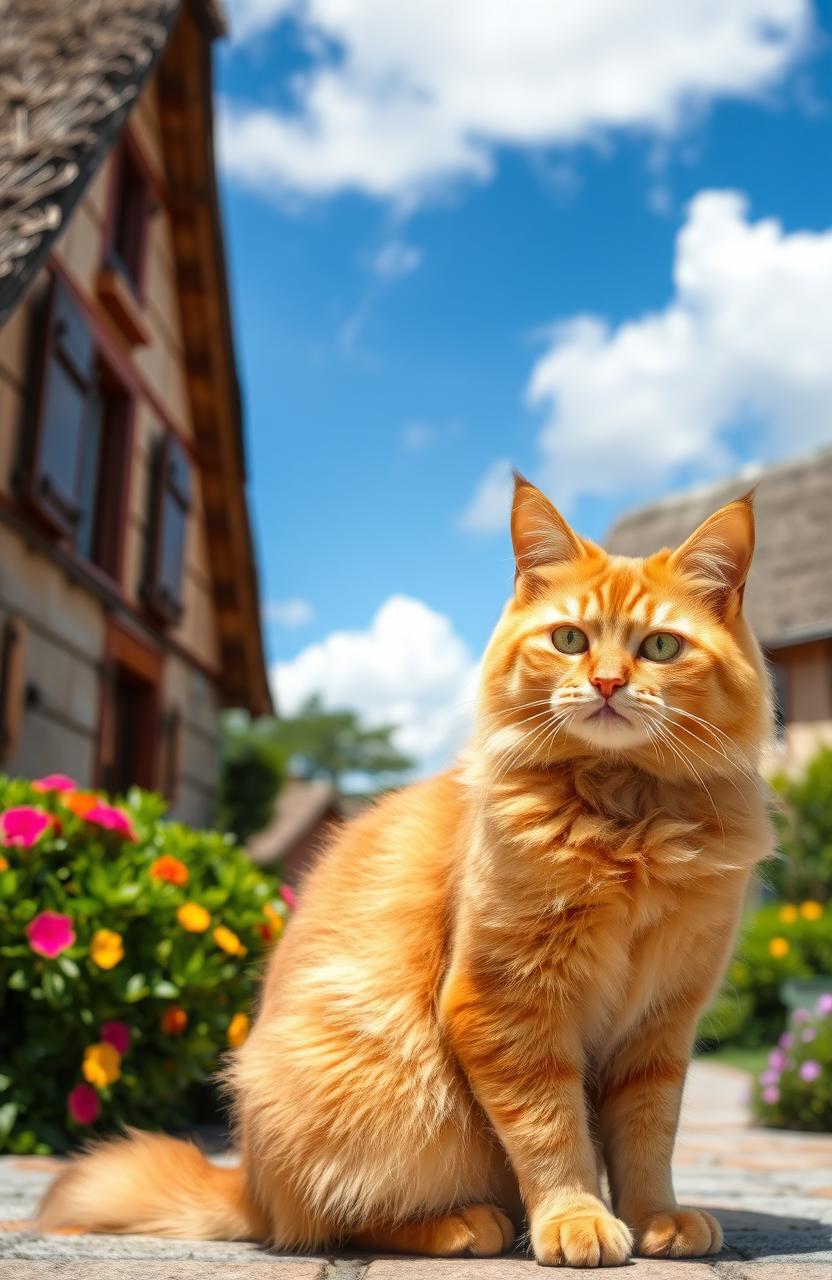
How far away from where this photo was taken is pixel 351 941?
2.35 metres

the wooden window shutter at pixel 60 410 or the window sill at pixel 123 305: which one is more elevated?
the window sill at pixel 123 305

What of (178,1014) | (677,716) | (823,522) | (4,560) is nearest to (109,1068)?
(178,1014)

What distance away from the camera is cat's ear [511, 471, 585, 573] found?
92.0 inches

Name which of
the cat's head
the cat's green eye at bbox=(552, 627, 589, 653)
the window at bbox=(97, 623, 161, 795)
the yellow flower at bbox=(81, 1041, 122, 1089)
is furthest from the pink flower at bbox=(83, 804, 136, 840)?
the window at bbox=(97, 623, 161, 795)

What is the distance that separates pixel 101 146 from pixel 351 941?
4665 millimetres

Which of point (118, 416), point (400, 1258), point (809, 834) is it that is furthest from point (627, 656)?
point (809, 834)

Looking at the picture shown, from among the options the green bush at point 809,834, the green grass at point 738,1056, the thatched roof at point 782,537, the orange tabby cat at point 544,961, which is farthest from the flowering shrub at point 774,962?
the orange tabby cat at point 544,961

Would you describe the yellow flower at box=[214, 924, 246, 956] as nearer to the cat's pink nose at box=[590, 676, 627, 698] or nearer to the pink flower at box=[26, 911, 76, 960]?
the pink flower at box=[26, 911, 76, 960]

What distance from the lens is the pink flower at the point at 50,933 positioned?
3971mm

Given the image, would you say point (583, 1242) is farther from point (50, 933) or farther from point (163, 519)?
point (163, 519)

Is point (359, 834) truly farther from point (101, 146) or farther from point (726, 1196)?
point (101, 146)

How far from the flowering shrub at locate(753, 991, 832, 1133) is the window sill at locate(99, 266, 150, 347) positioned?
20.8 feet

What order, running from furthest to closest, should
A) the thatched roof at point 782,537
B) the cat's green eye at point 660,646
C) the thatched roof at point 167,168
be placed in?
the thatched roof at point 782,537 → the thatched roof at point 167,168 → the cat's green eye at point 660,646

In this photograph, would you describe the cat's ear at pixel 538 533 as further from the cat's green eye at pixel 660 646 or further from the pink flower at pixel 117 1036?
the pink flower at pixel 117 1036
